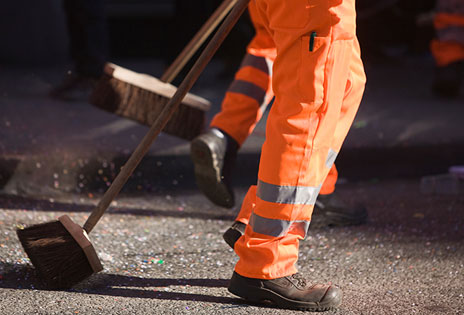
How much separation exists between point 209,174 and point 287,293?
890 millimetres

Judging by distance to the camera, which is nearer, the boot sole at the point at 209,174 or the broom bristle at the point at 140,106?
the boot sole at the point at 209,174

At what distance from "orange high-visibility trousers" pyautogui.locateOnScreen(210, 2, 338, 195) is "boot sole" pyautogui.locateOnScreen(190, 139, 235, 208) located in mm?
140

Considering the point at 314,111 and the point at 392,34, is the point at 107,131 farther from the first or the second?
the point at 392,34

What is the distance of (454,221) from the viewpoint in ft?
9.72

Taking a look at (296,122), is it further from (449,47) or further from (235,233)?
(449,47)

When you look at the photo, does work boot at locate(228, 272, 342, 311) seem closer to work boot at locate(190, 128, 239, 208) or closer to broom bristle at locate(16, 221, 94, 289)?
broom bristle at locate(16, 221, 94, 289)

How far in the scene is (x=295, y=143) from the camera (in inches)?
75.7

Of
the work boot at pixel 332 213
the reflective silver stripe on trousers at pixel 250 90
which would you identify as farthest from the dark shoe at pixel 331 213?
the reflective silver stripe on trousers at pixel 250 90

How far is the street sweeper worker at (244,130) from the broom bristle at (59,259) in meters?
0.79

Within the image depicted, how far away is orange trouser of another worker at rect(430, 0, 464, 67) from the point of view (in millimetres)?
4910

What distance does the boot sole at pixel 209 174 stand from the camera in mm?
2762

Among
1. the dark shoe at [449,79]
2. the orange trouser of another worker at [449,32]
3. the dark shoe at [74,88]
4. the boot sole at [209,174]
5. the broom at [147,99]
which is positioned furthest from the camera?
the dark shoe at [449,79]

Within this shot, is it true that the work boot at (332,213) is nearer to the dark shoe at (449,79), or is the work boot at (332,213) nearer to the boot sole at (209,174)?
the boot sole at (209,174)

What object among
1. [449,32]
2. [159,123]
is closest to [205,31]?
[159,123]
